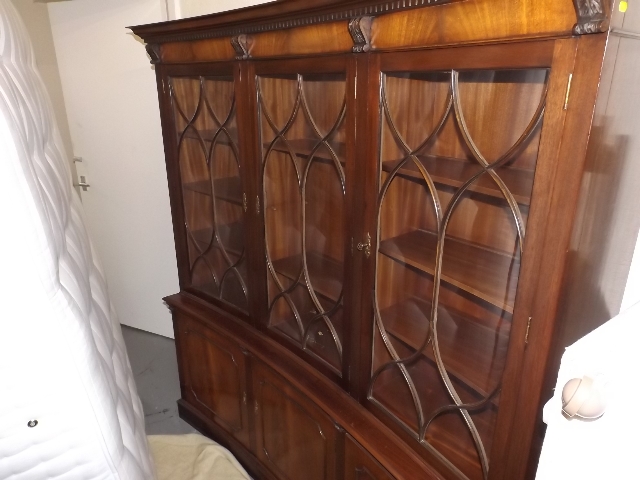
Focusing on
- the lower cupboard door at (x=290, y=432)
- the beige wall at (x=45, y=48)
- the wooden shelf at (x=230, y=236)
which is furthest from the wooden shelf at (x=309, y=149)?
the beige wall at (x=45, y=48)

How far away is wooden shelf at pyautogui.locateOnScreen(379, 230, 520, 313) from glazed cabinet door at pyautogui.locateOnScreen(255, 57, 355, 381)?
6.6 inches

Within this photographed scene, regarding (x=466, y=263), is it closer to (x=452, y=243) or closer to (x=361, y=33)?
(x=452, y=243)

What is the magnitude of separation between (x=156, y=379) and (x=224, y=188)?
148cm

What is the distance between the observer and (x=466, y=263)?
105 centimetres

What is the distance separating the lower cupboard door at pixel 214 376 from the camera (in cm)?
188

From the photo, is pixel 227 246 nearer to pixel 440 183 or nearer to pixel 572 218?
pixel 440 183

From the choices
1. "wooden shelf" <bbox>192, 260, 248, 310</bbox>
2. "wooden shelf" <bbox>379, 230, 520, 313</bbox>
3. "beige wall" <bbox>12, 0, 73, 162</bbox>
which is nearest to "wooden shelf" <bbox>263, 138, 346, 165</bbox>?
"wooden shelf" <bbox>379, 230, 520, 313</bbox>

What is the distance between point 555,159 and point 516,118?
0.59ft

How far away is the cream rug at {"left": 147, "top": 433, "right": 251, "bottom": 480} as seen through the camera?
196cm

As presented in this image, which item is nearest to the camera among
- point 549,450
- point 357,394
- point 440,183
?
point 549,450

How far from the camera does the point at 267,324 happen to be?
5.52 ft

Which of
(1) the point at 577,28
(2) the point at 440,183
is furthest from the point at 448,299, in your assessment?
(1) the point at 577,28

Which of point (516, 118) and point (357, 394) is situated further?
point (357, 394)

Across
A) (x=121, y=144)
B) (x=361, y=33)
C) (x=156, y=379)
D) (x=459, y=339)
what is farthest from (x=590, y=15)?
(x=156, y=379)
